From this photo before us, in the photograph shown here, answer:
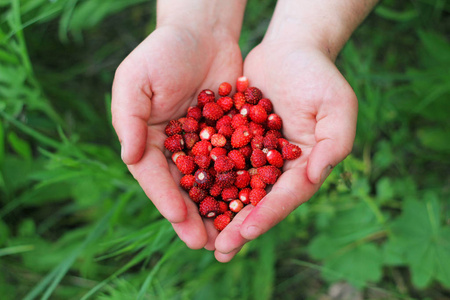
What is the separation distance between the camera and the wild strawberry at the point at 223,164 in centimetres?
224

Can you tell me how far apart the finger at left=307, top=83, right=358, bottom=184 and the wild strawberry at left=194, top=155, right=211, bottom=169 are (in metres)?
0.71

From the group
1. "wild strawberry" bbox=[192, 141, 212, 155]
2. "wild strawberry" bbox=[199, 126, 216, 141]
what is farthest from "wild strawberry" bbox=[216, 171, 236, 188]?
"wild strawberry" bbox=[199, 126, 216, 141]

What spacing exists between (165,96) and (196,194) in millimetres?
633

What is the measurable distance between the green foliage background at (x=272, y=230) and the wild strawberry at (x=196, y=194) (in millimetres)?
276

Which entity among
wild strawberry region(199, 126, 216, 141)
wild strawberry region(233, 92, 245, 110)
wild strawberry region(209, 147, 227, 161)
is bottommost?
wild strawberry region(209, 147, 227, 161)

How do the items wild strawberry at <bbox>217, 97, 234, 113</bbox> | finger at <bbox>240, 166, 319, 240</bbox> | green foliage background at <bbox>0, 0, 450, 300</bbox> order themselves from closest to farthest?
finger at <bbox>240, 166, 319, 240</bbox>, green foliage background at <bbox>0, 0, 450, 300</bbox>, wild strawberry at <bbox>217, 97, 234, 113</bbox>

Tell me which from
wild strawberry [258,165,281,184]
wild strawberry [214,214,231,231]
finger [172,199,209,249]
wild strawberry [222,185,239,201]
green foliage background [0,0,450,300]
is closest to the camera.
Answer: finger [172,199,209,249]

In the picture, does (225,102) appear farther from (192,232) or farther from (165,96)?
(192,232)

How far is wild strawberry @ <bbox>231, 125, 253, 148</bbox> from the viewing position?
2.39m

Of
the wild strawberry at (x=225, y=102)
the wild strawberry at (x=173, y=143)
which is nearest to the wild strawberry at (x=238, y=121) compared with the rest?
the wild strawberry at (x=225, y=102)

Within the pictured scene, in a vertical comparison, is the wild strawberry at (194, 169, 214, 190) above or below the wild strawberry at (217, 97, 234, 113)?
below

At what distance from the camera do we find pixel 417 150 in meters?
3.09

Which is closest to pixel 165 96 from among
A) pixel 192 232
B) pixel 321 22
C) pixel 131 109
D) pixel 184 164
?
pixel 131 109

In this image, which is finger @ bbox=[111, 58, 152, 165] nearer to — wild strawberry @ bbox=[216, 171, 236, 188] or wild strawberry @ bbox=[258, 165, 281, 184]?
wild strawberry @ bbox=[216, 171, 236, 188]
